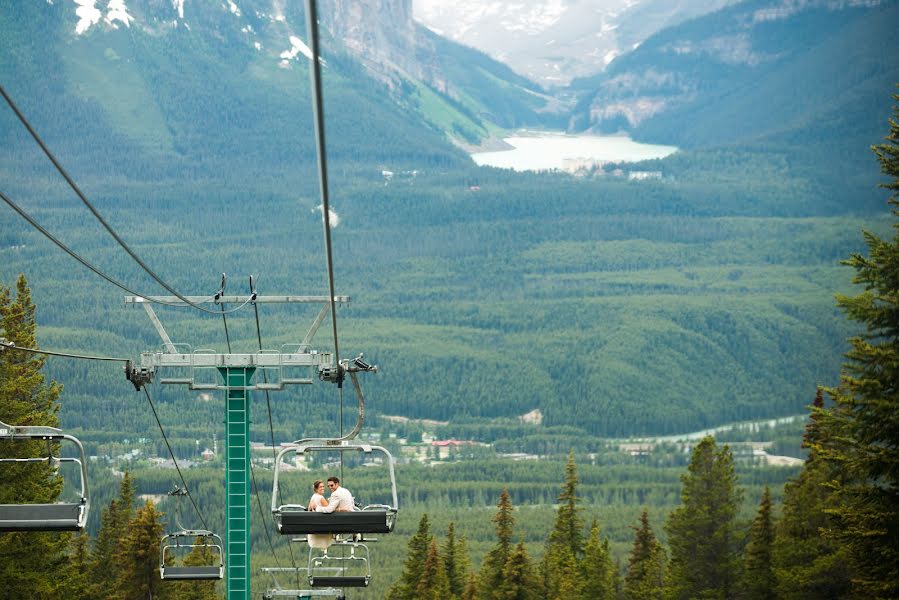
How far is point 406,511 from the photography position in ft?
600

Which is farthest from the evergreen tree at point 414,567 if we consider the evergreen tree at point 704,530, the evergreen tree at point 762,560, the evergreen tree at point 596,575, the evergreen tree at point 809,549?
the evergreen tree at point 809,549

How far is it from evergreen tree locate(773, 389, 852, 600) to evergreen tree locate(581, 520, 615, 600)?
1333 cm

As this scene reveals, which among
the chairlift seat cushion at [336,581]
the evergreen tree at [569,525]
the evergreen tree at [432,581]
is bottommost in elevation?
the evergreen tree at [432,581]

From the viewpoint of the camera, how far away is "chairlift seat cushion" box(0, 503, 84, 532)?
29.0 m

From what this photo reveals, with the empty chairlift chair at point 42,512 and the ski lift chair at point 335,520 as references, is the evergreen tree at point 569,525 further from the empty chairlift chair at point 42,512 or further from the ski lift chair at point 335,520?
the empty chairlift chair at point 42,512

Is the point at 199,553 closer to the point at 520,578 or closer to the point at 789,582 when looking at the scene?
the point at 520,578

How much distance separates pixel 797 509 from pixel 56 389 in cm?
2194

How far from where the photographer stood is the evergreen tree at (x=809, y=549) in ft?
193

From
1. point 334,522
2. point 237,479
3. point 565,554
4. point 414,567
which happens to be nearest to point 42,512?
point 334,522

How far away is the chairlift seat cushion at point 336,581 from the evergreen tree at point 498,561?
90.7 ft

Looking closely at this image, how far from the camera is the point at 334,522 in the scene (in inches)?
1351

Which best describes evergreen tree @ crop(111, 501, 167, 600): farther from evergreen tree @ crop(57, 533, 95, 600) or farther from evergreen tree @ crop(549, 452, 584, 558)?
evergreen tree @ crop(549, 452, 584, 558)

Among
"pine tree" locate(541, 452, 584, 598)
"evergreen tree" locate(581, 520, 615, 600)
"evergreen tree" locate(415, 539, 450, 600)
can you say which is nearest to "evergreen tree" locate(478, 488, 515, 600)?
"pine tree" locate(541, 452, 584, 598)

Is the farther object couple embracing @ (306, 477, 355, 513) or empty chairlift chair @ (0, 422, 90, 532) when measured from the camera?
couple embracing @ (306, 477, 355, 513)
